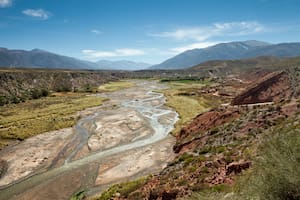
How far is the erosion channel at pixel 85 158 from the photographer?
962 inches

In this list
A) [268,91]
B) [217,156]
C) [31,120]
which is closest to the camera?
[217,156]

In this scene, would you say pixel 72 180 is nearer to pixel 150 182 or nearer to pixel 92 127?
pixel 150 182

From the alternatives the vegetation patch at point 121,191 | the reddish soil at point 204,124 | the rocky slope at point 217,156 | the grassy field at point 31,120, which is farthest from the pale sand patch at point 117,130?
the vegetation patch at point 121,191

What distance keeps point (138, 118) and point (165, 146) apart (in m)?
19.1

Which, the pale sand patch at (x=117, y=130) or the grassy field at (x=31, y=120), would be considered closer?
the pale sand patch at (x=117, y=130)

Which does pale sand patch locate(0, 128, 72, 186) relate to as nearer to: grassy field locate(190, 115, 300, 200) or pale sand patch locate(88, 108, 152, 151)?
pale sand patch locate(88, 108, 152, 151)

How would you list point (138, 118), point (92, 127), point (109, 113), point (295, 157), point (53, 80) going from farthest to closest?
point (53, 80) < point (109, 113) < point (138, 118) < point (92, 127) < point (295, 157)

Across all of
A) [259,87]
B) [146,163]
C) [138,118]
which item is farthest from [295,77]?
[146,163]

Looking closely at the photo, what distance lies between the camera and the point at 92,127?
1847 inches

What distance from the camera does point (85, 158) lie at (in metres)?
31.3

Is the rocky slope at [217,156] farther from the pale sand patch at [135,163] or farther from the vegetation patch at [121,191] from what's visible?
the pale sand patch at [135,163]

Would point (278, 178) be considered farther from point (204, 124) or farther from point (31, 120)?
point (31, 120)

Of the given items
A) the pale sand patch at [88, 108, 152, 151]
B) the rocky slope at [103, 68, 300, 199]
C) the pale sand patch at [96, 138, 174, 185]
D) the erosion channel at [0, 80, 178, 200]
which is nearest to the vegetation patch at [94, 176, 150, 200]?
the rocky slope at [103, 68, 300, 199]

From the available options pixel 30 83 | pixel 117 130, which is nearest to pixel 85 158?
pixel 117 130
